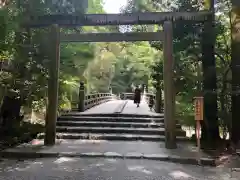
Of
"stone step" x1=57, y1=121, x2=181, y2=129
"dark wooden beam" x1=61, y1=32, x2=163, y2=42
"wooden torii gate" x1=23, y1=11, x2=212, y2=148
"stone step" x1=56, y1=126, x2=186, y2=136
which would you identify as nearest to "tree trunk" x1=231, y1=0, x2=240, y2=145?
"wooden torii gate" x1=23, y1=11, x2=212, y2=148

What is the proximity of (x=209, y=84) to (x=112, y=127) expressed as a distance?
4.35 meters

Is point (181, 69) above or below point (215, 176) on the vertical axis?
above

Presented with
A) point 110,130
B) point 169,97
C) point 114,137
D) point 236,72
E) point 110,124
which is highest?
point 236,72

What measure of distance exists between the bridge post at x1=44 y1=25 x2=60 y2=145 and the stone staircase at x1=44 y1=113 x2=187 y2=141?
1447mm

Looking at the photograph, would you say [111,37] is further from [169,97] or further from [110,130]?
[110,130]

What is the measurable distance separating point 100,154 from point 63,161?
1.05m

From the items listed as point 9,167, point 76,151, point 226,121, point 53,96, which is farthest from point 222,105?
point 9,167

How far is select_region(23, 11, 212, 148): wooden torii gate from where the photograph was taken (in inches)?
329

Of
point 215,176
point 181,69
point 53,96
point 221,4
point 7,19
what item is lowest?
point 215,176

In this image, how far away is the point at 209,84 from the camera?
901cm

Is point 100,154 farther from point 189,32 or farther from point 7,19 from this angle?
point 189,32

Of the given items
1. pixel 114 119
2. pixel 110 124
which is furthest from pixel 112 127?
pixel 114 119

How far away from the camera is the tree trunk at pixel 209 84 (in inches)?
346

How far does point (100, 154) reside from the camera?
7383mm
